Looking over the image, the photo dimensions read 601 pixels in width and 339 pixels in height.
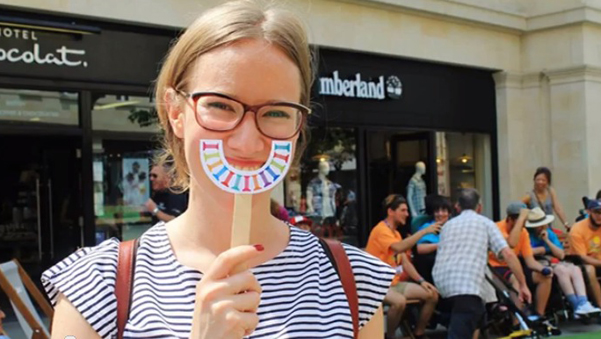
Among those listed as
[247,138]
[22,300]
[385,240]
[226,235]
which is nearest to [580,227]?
[385,240]

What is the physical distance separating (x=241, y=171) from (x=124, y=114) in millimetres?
8589

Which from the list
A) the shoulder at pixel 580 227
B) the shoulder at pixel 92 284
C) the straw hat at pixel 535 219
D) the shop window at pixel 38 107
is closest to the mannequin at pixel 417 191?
the shoulder at pixel 580 227

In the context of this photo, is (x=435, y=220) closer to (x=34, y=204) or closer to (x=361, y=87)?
(x=361, y=87)

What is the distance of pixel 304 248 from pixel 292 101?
0.36 meters

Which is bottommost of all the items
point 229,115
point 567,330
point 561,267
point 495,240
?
point 567,330

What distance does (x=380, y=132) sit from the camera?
12.6 metres

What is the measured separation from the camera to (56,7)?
338 inches

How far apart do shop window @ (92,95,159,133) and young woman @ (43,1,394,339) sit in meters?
7.84

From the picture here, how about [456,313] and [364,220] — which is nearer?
[456,313]

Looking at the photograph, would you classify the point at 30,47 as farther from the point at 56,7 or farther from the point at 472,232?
the point at 472,232

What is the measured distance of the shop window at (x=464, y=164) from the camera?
13.9 m

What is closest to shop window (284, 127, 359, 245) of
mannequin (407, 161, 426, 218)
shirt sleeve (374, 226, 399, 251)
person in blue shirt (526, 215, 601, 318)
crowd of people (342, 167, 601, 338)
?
mannequin (407, 161, 426, 218)

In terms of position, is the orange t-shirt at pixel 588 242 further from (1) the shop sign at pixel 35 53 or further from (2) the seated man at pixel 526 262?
(1) the shop sign at pixel 35 53

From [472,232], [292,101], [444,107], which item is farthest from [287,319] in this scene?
[444,107]
